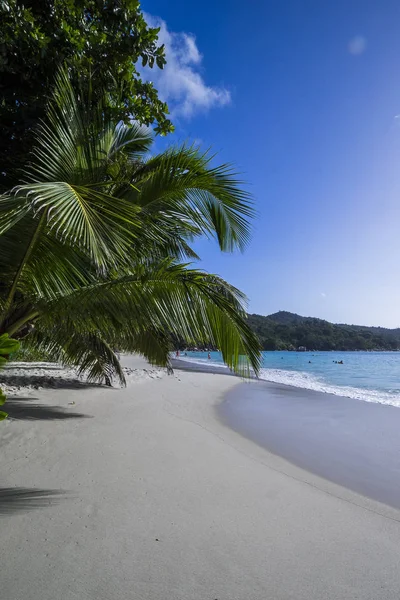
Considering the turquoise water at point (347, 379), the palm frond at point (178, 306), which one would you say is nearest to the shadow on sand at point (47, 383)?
the turquoise water at point (347, 379)

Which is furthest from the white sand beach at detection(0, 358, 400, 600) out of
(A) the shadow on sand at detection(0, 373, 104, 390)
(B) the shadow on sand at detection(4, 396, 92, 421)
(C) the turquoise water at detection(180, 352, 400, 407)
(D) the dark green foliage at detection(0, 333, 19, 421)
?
(A) the shadow on sand at detection(0, 373, 104, 390)

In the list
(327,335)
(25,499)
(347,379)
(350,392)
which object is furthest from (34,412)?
(327,335)

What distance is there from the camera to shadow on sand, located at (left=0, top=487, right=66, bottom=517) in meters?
3.07

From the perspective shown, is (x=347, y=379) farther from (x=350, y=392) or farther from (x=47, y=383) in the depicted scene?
(x=47, y=383)

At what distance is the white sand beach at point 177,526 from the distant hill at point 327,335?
59.3 meters

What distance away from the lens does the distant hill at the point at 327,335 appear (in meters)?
→ 70.8

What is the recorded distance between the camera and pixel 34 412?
7.02m

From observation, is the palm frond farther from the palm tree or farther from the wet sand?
the wet sand

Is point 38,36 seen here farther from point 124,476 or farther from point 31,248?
point 124,476

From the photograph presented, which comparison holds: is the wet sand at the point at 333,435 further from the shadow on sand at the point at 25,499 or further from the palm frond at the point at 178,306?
the shadow on sand at the point at 25,499

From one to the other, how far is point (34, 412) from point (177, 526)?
16.8 feet

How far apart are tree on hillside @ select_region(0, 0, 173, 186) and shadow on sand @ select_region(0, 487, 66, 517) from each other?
3.12 m

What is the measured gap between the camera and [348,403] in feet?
40.5

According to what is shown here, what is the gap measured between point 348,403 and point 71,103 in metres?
12.2
